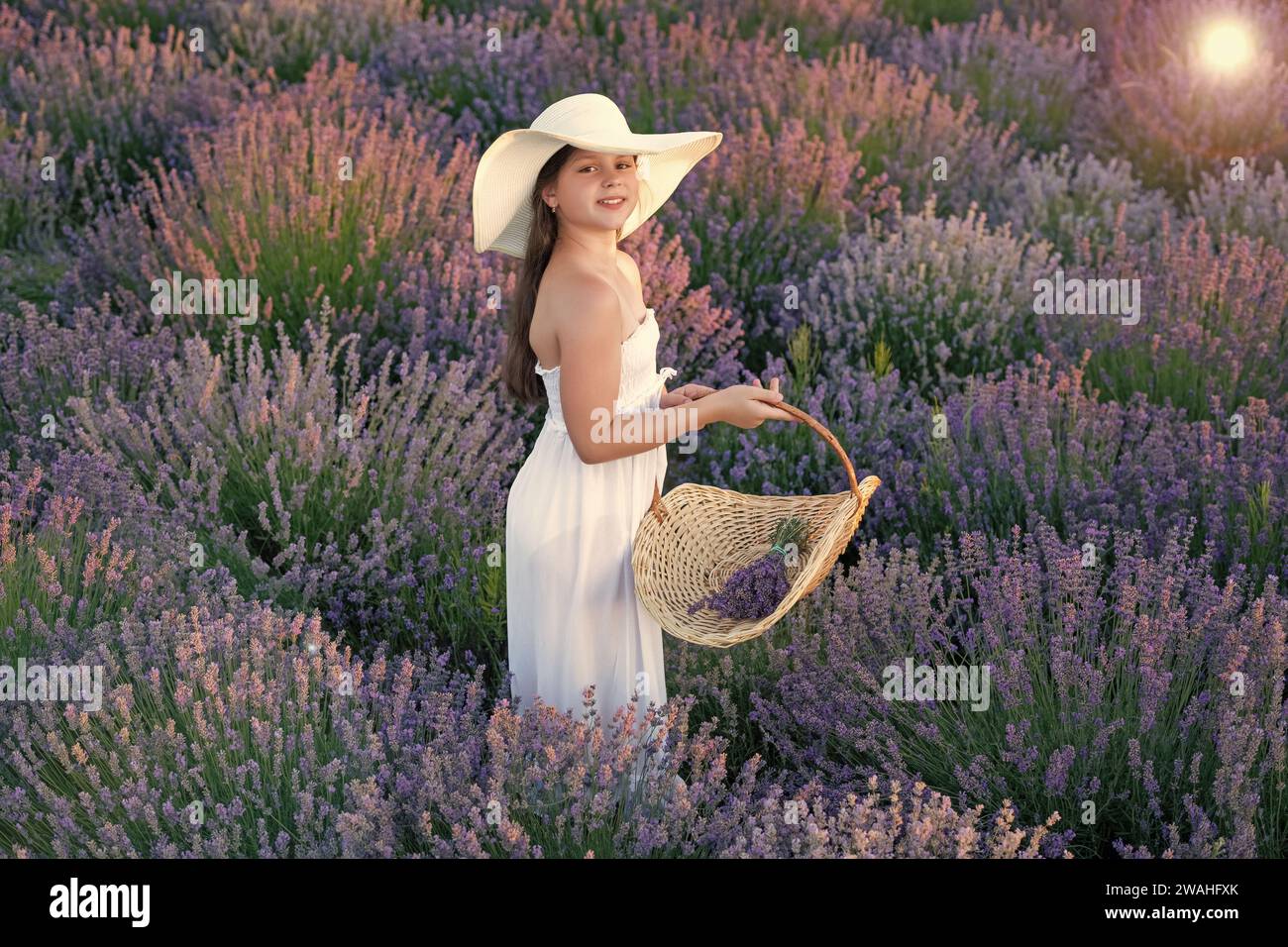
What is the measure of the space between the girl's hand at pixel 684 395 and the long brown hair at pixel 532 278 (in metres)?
0.28

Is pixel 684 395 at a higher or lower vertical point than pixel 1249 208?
lower

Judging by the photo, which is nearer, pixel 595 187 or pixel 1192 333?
pixel 595 187

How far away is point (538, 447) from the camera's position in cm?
300

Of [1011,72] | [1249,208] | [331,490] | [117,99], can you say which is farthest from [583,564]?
[1011,72]

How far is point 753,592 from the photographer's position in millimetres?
3018

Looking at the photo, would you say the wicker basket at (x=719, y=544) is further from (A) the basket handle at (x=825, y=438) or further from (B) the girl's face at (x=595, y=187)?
(B) the girl's face at (x=595, y=187)

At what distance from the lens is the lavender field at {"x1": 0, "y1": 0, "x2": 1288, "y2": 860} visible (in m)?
2.78

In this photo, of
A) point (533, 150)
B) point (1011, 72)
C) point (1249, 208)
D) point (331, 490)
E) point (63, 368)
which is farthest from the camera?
point (1011, 72)

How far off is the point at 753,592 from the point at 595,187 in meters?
A: 0.89

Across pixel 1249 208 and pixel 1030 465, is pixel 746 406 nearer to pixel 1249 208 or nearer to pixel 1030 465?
pixel 1030 465

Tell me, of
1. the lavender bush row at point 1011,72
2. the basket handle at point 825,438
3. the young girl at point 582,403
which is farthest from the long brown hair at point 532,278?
the lavender bush row at point 1011,72

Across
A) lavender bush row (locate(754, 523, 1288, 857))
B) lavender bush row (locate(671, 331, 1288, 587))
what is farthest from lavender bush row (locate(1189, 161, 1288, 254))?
lavender bush row (locate(754, 523, 1288, 857))

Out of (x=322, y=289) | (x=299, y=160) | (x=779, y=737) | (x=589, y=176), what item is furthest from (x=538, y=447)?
(x=299, y=160)

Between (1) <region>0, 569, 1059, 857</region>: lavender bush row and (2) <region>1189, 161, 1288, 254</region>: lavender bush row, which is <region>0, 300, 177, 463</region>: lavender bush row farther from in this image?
(2) <region>1189, 161, 1288, 254</region>: lavender bush row
